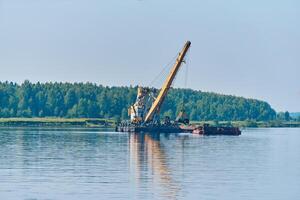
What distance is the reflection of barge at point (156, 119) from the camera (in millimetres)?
150625

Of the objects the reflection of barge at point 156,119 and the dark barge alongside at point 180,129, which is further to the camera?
the reflection of barge at point 156,119

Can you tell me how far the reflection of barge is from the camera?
15062 centimetres

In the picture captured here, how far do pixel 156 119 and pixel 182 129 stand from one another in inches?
194

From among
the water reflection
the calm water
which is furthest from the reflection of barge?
the calm water

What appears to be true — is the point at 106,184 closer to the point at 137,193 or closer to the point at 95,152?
the point at 137,193

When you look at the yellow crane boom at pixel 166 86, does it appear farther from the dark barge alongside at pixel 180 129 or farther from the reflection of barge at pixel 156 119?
the dark barge alongside at pixel 180 129

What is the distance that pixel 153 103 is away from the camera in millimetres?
160375

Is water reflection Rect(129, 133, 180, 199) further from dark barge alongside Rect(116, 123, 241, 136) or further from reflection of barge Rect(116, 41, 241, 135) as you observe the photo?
reflection of barge Rect(116, 41, 241, 135)

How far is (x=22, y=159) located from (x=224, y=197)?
27124 millimetres

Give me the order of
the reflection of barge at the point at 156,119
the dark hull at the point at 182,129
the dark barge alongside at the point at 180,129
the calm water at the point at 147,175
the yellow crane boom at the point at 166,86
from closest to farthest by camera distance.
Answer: the calm water at the point at 147,175 < the dark hull at the point at 182,129 < the dark barge alongside at the point at 180,129 < the yellow crane boom at the point at 166,86 < the reflection of barge at the point at 156,119

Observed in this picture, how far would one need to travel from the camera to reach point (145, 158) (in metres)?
72.1

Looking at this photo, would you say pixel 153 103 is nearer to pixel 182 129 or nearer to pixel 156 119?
pixel 156 119

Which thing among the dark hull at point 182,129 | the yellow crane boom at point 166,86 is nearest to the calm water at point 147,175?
the dark hull at point 182,129

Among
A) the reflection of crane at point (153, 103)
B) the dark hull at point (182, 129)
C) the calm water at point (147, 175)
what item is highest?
the reflection of crane at point (153, 103)
